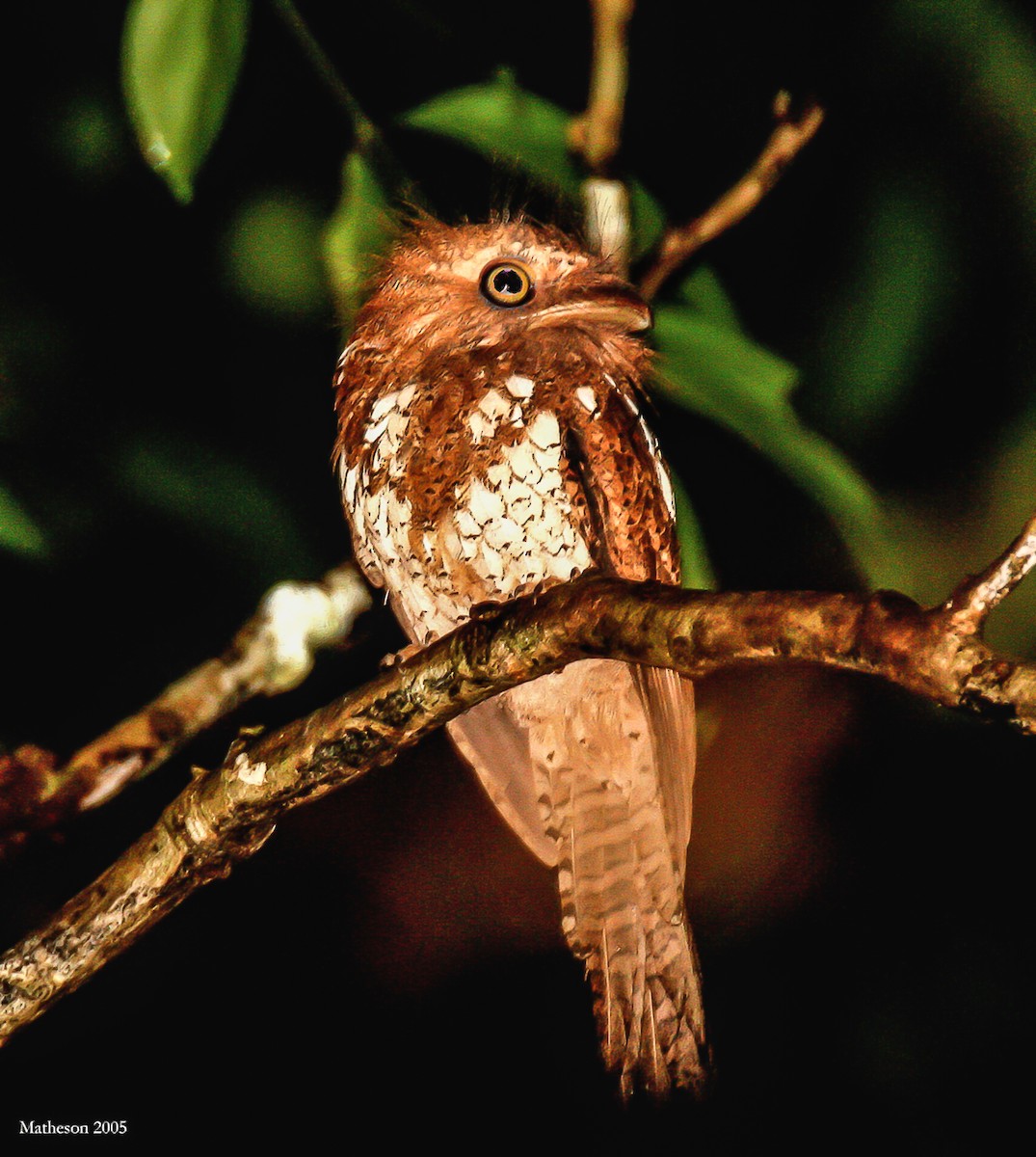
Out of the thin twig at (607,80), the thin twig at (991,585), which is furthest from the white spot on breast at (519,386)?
the thin twig at (991,585)

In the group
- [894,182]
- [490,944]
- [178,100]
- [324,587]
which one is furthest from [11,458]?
[894,182]

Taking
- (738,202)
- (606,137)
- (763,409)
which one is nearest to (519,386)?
(763,409)

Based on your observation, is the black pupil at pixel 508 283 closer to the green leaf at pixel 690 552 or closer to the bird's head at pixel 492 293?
the bird's head at pixel 492 293

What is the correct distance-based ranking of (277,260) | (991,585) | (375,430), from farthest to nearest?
(277,260), (375,430), (991,585)

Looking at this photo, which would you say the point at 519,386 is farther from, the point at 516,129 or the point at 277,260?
the point at 277,260

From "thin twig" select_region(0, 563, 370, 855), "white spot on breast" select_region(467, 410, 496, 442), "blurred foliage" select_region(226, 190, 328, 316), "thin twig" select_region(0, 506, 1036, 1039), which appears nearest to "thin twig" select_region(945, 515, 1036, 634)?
"thin twig" select_region(0, 506, 1036, 1039)

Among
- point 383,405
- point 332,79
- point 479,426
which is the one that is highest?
point 332,79
